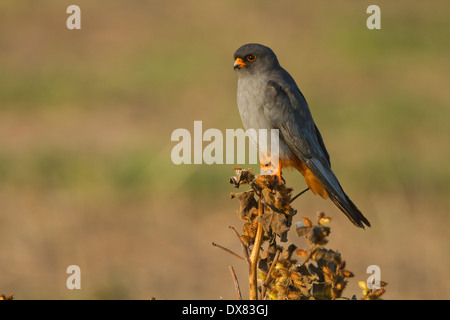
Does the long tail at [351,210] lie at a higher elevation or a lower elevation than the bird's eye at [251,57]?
lower

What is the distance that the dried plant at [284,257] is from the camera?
10.4 ft

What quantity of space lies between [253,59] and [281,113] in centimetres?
47

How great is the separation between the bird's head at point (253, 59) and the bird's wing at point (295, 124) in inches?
5.2

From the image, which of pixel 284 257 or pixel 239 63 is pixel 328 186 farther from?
pixel 284 257

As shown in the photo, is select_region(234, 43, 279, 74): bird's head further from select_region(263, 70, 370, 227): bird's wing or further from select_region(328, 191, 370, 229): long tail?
select_region(328, 191, 370, 229): long tail

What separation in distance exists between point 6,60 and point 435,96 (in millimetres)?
11196

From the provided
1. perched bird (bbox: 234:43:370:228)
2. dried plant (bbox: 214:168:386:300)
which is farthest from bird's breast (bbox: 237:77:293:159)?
dried plant (bbox: 214:168:386:300)

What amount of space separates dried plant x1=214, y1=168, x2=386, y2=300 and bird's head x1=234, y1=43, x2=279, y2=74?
188cm

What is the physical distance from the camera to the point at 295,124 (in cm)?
525

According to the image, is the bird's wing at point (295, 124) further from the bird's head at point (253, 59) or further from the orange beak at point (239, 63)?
the orange beak at point (239, 63)

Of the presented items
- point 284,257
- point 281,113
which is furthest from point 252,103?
point 284,257

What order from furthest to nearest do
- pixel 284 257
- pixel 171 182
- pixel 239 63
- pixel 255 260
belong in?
pixel 171 182 < pixel 239 63 < pixel 284 257 < pixel 255 260

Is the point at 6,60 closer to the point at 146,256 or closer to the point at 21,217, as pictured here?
the point at 21,217

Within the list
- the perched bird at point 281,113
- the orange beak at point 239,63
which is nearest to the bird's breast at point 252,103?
the perched bird at point 281,113
